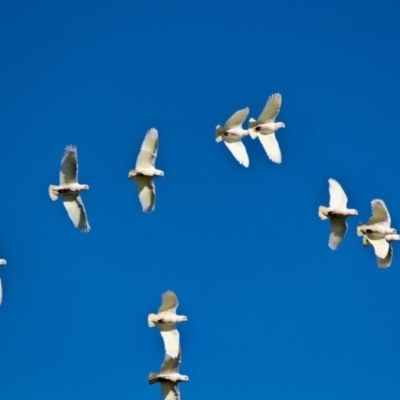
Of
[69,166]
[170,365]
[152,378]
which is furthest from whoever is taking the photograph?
[170,365]

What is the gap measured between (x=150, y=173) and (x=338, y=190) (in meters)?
5.94

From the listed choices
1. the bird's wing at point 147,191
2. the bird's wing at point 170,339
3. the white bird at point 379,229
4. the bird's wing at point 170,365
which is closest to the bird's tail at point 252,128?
the bird's wing at point 147,191

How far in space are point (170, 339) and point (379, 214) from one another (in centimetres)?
754

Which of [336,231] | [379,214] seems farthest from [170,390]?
[379,214]

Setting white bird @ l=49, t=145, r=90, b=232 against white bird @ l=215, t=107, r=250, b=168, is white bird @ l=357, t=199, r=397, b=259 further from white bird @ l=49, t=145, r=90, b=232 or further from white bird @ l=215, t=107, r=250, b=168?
white bird @ l=49, t=145, r=90, b=232

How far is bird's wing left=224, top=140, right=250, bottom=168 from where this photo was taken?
57.4 m

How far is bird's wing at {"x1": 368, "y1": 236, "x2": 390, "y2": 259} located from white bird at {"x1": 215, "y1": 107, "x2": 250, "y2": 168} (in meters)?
4.58

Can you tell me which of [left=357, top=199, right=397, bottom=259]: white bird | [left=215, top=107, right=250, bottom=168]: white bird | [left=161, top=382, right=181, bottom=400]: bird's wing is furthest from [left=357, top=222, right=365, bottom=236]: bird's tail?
[left=161, top=382, right=181, bottom=400]: bird's wing

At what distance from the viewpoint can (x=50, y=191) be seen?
5656 centimetres

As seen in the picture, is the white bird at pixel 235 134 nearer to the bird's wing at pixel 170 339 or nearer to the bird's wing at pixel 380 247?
the bird's wing at pixel 380 247

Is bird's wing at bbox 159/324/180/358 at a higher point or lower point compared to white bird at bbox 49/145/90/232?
lower

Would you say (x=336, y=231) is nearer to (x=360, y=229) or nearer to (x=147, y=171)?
(x=360, y=229)

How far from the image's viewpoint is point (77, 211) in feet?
187

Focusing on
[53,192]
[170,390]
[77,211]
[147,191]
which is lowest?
[170,390]
